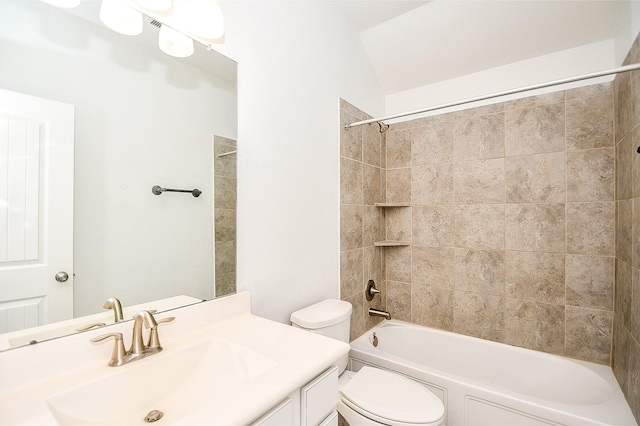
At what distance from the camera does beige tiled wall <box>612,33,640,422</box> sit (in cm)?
126

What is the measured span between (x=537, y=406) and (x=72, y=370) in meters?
1.77

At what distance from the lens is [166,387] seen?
817 mm

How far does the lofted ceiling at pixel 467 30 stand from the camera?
167 centimetres

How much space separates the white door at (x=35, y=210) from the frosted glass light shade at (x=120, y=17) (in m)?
0.30

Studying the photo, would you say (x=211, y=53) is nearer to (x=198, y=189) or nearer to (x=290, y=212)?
(x=198, y=189)

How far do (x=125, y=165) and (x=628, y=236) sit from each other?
7.22ft

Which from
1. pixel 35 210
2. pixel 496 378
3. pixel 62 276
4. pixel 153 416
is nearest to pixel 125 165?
pixel 35 210

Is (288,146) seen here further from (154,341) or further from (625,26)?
(625,26)

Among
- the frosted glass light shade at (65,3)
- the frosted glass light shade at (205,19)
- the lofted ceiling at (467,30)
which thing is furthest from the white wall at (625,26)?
the frosted glass light shade at (65,3)

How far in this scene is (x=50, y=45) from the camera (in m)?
0.75

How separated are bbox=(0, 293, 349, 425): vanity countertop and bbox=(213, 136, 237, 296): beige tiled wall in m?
0.12

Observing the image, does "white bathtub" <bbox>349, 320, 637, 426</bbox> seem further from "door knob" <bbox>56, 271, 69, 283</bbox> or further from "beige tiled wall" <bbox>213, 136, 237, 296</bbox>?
"door knob" <bbox>56, 271, 69, 283</bbox>

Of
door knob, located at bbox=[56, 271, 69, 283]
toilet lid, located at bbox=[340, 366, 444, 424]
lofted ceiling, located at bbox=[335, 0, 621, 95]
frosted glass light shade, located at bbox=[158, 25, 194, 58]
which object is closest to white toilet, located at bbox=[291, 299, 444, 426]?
toilet lid, located at bbox=[340, 366, 444, 424]

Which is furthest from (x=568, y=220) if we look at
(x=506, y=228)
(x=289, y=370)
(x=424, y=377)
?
(x=289, y=370)
